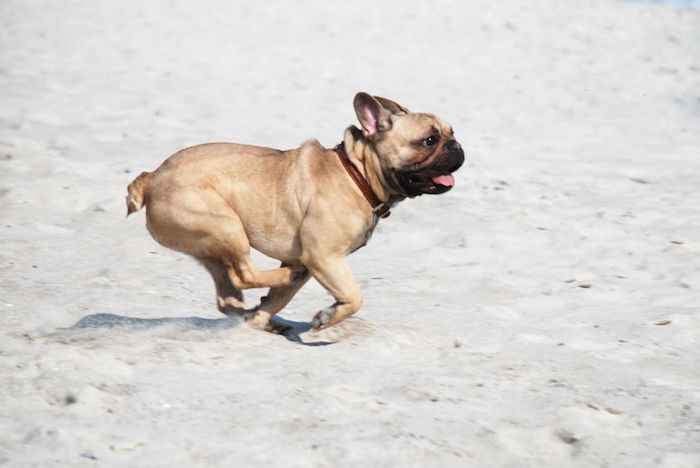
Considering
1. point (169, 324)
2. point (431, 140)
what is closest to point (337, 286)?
point (431, 140)

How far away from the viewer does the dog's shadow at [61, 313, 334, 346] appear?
568 centimetres

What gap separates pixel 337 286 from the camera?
17.8ft

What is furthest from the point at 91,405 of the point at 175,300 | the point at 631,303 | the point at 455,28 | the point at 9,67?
the point at 455,28

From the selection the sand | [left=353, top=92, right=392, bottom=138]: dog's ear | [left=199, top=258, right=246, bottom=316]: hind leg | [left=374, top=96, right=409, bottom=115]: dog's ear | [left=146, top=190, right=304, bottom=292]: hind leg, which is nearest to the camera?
the sand

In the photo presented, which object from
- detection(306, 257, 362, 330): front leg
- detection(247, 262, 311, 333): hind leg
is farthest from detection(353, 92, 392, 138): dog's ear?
detection(247, 262, 311, 333): hind leg

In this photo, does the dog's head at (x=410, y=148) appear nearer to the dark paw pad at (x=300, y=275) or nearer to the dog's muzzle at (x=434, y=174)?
the dog's muzzle at (x=434, y=174)

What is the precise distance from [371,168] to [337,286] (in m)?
0.70

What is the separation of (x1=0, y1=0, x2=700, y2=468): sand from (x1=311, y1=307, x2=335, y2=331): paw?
145 mm

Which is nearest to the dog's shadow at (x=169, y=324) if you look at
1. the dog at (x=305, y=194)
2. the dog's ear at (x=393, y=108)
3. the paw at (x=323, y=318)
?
the paw at (x=323, y=318)

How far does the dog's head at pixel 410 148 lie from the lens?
541 centimetres

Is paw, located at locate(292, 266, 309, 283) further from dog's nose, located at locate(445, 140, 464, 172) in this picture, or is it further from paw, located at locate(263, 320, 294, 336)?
dog's nose, located at locate(445, 140, 464, 172)

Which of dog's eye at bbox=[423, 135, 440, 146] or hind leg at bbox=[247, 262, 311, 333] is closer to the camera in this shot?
dog's eye at bbox=[423, 135, 440, 146]

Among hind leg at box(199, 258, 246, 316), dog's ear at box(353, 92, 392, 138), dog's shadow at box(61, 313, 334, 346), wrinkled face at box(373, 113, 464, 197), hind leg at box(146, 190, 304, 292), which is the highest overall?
dog's ear at box(353, 92, 392, 138)

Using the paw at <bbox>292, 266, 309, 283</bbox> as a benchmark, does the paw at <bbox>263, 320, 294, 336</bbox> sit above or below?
below
